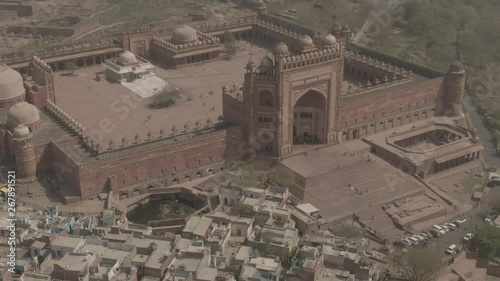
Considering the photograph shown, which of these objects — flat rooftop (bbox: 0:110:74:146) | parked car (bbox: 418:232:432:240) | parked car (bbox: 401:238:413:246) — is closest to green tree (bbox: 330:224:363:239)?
parked car (bbox: 401:238:413:246)

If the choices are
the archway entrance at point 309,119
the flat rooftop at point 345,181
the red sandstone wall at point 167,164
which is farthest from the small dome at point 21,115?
the archway entrance at point 309,119

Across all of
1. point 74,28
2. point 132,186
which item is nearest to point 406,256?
point 132,186

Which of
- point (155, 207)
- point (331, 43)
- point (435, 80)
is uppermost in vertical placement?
point (331, 43)

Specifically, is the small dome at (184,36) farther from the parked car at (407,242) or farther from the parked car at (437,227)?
the parked car at (407,242)

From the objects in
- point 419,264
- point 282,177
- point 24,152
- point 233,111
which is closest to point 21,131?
point 24,152

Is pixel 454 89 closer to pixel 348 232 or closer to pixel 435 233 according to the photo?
pixel 435 233

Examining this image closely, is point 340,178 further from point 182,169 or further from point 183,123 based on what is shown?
point 183,123
